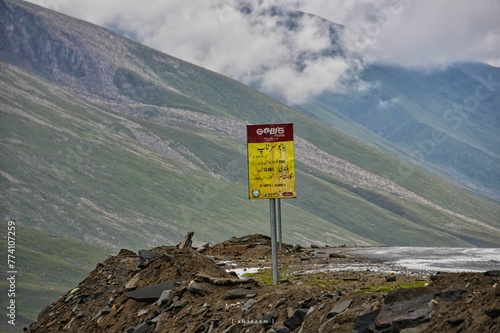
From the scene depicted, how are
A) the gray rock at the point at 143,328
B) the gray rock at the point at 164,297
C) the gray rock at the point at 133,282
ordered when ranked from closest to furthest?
the gray rock at the point at 143,328
the gray rock at the point at 164,297
the gray rock at the point at 133,282

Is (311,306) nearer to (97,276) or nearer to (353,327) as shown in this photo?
(353,327)

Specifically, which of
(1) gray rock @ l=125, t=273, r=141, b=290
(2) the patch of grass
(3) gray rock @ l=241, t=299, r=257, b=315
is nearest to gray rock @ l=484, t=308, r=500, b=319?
(3) gray rock @ l=241, t=299, r=257, b=315

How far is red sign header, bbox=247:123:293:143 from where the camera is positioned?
25.9 meters

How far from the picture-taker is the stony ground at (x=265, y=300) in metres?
16.1

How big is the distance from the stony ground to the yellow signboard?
2647 mm

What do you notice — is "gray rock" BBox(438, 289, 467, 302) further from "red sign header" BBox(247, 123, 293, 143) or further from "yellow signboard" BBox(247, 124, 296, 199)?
"red sign header" BBox(247, 123, 293, 143)

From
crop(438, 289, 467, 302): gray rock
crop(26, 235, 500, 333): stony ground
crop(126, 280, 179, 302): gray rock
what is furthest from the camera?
crop(126, 280, 179, 302): gray rock

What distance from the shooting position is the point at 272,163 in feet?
85.5

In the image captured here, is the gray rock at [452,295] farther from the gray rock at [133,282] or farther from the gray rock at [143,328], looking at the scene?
the gray rock at [133,282]

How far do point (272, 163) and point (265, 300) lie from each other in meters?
5.64

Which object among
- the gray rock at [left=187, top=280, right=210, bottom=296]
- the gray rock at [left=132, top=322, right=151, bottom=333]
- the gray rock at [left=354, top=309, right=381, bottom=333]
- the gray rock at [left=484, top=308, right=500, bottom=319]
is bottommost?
the gray rock at [left=132, top=322, right=151, bottom=333]

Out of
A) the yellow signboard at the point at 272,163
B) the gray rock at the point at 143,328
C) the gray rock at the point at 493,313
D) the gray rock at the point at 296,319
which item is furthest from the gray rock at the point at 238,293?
the gray rock at the point at 493,313

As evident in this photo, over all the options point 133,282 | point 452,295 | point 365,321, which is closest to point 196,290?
point 133,282

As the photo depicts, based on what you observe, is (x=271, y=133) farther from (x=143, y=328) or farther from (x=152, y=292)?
(x=143, y=328)
